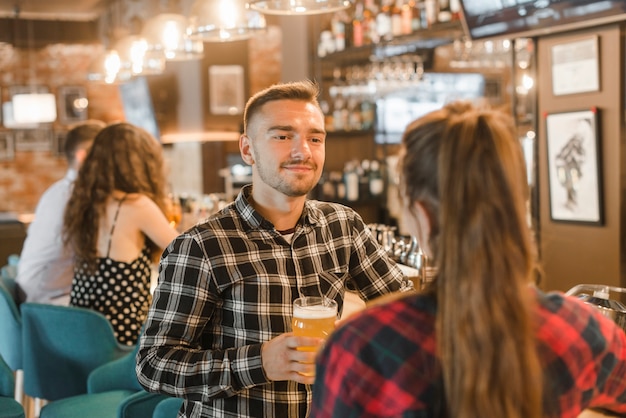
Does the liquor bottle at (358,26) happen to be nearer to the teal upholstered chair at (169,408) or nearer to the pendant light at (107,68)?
the pendant light at (107,68)

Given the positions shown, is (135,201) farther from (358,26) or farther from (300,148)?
(358,26)

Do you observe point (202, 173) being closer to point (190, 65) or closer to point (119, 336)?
point (190, 65)

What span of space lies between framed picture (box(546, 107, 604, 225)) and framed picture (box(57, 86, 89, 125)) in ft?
32.0

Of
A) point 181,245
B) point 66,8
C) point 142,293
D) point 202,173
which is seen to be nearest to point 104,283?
point 142,293

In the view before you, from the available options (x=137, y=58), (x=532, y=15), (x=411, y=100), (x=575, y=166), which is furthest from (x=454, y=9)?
(x=137, y=58)

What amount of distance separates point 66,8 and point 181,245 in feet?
35.6

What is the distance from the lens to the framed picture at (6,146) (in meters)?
12.3

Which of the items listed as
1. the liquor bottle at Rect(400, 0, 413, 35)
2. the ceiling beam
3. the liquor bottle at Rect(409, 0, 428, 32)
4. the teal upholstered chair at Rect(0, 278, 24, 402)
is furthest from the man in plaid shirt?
the ceiling beam

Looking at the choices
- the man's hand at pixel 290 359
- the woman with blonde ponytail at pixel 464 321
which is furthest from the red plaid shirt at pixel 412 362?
the man's hand at pixel 290 359

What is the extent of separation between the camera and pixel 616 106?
3932mm

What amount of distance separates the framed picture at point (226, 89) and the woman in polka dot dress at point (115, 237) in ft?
18.3

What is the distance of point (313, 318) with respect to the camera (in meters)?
1.65

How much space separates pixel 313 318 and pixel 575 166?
9.55ft

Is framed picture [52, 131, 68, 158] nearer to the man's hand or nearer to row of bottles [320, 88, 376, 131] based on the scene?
row of bottles [320, 88, 376, 131]
